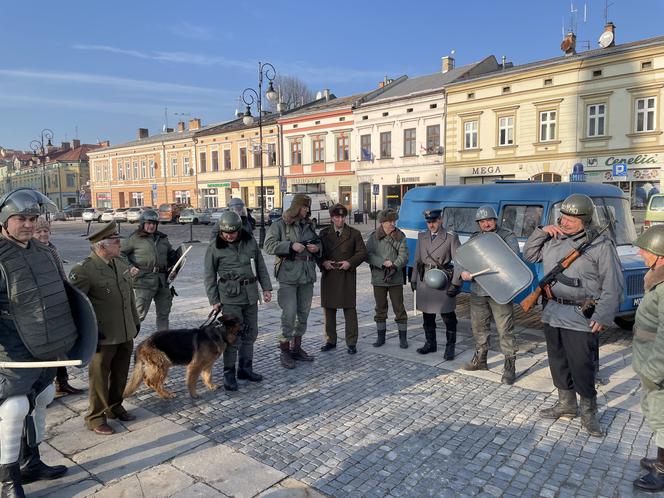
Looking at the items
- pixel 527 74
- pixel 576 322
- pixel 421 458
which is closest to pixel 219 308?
pixel 421 458

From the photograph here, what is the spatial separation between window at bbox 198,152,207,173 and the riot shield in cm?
4499

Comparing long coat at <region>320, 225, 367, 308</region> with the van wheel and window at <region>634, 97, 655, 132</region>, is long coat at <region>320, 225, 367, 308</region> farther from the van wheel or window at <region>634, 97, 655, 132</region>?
window at <region>634, 97, 655, 132</region>

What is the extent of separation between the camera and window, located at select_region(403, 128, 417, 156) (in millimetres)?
32969

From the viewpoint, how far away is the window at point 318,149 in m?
38.3

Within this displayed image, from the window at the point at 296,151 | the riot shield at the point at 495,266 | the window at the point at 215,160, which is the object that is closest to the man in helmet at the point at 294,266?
the riot shield at the point at 495,266

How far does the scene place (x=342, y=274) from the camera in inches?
238

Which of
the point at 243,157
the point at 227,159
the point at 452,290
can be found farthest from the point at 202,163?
the point at 452,290

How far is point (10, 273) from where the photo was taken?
294 centimetres

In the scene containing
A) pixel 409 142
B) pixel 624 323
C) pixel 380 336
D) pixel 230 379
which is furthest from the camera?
pixel 409 142

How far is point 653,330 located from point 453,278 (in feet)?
8.10

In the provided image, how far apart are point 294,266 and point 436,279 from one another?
1638 mm

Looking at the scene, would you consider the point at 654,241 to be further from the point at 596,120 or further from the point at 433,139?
the point at 433,139

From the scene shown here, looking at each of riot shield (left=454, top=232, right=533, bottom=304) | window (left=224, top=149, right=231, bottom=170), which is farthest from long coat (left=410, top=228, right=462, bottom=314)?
window (left=224, top=149, right=231, bottom=170)

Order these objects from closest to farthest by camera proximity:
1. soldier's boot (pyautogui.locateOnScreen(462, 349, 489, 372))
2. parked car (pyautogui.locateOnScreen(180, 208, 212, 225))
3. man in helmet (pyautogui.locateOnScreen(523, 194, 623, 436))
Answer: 1. man in helmet (pyautogui.locateOnScreen(523, 194, 623, 436))
2. soldier's boot (pyautogui.locateOnScreen(462, 349, 489, 372))
3. parked car (pyautogui.locateOnScreen(180, 208, 212, 225))
